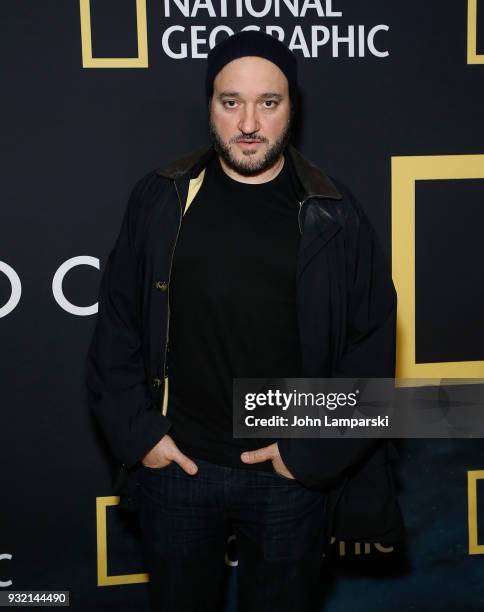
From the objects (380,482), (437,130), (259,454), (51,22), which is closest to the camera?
(259,454)

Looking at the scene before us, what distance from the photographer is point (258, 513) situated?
1.62 m

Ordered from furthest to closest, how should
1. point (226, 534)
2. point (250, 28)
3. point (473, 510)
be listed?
point (473, 510) → point (250, 28) → point (226, 534)

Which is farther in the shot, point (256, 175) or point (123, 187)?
Answer: point (123, 187)

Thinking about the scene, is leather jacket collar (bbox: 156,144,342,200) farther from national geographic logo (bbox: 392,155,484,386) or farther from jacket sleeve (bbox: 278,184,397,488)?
national geographic logo (bbox: 392,155,484,386)

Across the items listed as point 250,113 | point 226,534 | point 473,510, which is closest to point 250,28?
point 250,113

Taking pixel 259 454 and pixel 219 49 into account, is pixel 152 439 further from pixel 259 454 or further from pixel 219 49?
pixel 219 49

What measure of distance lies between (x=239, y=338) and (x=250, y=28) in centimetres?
87

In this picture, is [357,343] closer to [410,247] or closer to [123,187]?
[410,247]

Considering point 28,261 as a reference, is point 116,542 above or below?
below

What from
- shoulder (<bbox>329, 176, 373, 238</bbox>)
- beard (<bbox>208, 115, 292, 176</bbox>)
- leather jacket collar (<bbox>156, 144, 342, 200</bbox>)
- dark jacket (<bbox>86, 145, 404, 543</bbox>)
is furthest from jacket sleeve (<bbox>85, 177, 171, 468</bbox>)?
shoulder (<bbox>329, 176, 373, 238</bbox>)

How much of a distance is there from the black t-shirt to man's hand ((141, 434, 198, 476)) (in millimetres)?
28

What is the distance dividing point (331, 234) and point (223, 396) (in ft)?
1.28

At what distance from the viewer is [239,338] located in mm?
1583

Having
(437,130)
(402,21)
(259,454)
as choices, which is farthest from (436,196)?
(259,454)
